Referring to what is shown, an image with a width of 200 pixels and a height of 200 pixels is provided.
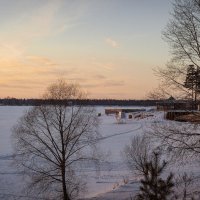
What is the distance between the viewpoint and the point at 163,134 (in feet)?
43.4

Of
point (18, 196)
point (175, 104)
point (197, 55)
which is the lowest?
point (18, 196)

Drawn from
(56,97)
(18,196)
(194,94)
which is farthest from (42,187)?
(194,94)

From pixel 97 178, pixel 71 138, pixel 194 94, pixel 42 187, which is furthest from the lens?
pixel 97 178

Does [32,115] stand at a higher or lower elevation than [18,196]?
higher

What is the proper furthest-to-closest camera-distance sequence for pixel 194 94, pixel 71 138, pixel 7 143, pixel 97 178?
1. pixel 7 143
2. pixel 97 178
3. pixel 71 138
4. pixel 194 94

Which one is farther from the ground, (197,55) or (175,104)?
(197,55)

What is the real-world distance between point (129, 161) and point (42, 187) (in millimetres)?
11439

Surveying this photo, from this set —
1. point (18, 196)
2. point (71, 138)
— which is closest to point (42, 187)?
point (18, 196)

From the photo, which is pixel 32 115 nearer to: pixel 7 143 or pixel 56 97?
pixel 56 97

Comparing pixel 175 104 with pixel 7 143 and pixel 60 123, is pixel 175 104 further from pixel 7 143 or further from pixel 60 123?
pixel 7 143

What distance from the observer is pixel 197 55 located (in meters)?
13.2

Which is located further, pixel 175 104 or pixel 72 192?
pixel 72 192

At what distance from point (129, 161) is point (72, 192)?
9063 mm

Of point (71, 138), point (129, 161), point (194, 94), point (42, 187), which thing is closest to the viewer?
point (194, 94)
